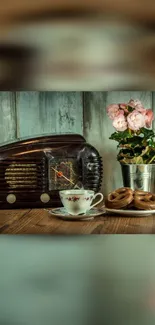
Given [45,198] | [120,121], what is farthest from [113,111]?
[45,198]

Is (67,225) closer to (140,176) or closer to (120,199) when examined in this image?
(120,199)

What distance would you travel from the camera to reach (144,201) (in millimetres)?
1692

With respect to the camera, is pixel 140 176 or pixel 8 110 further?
pixel 8 110

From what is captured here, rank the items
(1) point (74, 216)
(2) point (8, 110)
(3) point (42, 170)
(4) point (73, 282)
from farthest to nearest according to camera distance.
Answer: (2) point (8, 110), (3) point (42, 170), (1) point (74, 216), (4) point (73, 282)

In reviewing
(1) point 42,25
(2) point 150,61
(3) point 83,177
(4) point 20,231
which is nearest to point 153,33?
(2) point 150,61

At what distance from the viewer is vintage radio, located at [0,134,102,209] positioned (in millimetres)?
1806

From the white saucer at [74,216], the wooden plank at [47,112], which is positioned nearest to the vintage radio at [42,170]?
the white saucer at [74,216]

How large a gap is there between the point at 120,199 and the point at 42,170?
25 cm

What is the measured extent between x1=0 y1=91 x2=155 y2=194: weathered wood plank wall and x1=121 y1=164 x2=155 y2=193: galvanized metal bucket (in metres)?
0.23

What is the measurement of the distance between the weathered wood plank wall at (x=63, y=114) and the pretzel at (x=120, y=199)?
0.43 m

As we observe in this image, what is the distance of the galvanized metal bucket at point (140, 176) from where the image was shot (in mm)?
1904

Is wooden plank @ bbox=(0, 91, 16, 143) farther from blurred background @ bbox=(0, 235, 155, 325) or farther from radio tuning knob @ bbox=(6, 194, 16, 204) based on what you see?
blurred background @ bbox=(0, 235, 155, 325)

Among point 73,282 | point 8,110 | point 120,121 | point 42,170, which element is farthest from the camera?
point 8,110

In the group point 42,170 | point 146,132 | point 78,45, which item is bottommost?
point 42,170
